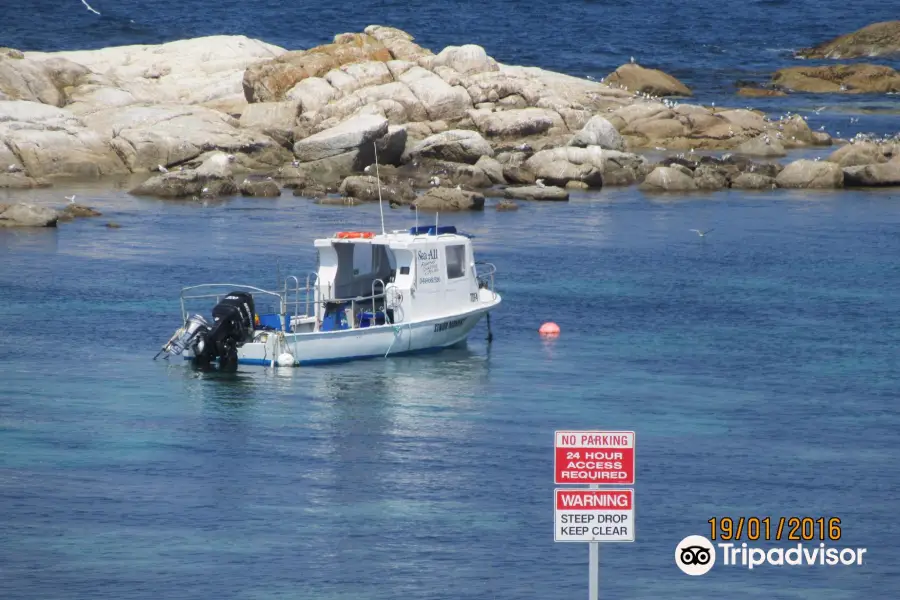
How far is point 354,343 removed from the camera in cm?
4184

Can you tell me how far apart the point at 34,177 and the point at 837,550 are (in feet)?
184

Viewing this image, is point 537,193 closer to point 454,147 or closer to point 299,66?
point 454,147

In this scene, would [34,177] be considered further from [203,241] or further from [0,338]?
[0,338]

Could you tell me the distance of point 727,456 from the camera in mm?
33406

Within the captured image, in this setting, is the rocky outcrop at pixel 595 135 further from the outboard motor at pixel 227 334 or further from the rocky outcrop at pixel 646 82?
the outboard motor at pixel 227 334

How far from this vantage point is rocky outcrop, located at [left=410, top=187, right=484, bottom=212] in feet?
227

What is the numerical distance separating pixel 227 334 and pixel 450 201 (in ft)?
98.3

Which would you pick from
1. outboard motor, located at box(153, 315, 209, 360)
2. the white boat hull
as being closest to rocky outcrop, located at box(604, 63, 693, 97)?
the white boat hull

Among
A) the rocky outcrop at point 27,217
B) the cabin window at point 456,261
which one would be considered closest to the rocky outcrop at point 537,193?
the rocky outcrop at point 27,217

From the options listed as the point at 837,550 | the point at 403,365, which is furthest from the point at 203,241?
the point at 837,550

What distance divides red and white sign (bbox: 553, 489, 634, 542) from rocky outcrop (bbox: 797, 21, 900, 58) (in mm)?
120649

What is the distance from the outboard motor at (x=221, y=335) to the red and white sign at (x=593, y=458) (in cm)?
2326

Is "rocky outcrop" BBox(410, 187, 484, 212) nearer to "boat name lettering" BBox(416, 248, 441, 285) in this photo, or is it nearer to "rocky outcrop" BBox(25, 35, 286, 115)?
"rocky outcrop" BBox(25, 35, 286, 115)
